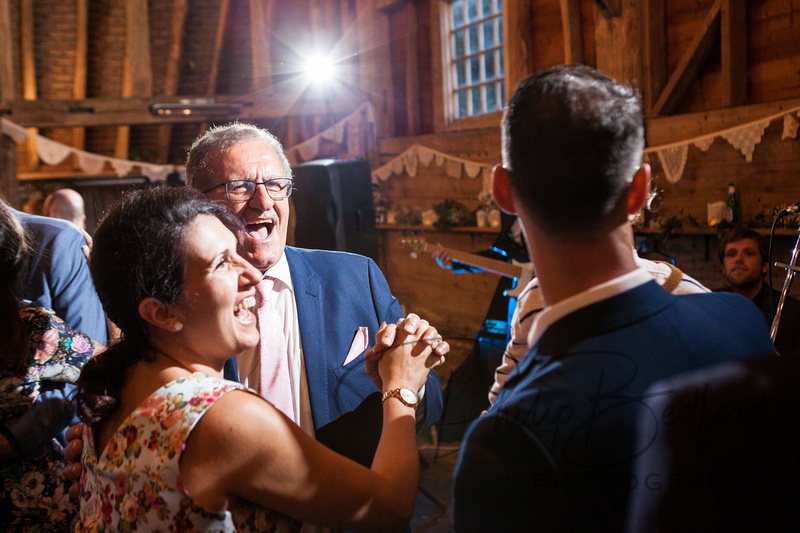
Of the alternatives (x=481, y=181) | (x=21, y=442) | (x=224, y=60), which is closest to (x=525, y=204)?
(x=21, y=442)

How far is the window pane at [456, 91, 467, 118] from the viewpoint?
6148mm

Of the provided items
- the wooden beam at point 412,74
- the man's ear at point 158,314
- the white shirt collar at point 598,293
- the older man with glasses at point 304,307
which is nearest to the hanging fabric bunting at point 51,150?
the wooden beam at point 412,74

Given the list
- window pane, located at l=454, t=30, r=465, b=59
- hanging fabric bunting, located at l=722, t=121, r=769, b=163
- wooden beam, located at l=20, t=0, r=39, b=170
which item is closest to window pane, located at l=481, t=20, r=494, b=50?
window pane, located at l=454, t=30, r=465, b=59

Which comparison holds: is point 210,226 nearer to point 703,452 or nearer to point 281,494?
point 281,494

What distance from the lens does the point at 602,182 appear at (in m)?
0.71

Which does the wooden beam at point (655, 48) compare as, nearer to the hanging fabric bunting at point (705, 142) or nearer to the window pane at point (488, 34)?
the hanging fabric bunting at point (705, 142)

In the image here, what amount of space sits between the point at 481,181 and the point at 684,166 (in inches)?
80.5

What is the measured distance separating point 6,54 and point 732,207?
8.52m

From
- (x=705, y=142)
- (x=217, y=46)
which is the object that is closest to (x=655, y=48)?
(x=705, y=142)

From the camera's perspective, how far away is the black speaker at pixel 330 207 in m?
4.46

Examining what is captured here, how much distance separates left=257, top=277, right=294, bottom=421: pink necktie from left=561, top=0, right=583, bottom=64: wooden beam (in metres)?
4.06

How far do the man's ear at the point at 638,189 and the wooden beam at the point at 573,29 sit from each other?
4.36 metres

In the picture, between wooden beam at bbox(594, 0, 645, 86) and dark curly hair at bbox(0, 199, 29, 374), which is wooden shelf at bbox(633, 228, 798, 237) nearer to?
wooden beam at bbox(594, 0, 645, 86)

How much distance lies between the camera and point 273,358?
1.36 meters
